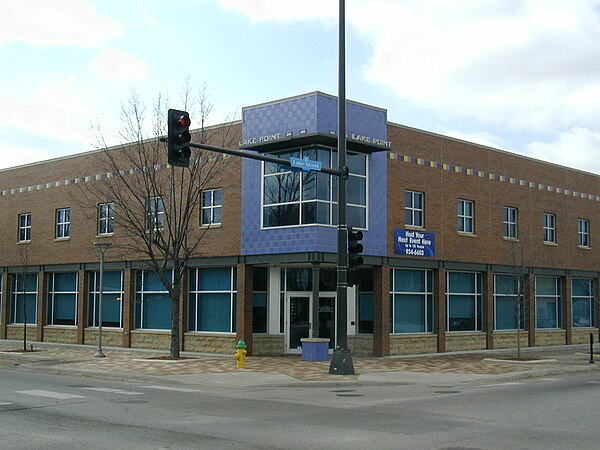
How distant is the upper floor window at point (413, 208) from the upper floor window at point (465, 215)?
248 centimetres

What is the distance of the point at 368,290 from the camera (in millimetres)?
30469

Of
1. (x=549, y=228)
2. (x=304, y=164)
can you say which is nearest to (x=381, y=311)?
(x=304, y=164)

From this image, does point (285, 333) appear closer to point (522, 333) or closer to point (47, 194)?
point (522, 333)

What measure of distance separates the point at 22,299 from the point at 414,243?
830 inches

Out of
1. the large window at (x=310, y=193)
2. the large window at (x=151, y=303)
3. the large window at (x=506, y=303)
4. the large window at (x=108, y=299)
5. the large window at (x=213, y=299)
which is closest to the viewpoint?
the large window at (x=310, y=193)

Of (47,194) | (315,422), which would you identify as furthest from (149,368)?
(47,194)

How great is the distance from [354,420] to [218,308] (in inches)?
696

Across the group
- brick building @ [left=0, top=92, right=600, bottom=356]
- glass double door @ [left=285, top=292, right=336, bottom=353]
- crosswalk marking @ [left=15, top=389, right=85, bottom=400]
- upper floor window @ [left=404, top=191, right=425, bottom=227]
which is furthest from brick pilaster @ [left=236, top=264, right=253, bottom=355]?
crosswalk marking @ [left=15, top=389, right=85, bottom=400]

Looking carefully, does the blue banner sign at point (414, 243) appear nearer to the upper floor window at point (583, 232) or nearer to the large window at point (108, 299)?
the upper floor window at point (583, 232)

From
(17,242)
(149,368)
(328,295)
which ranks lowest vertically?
(149,368)

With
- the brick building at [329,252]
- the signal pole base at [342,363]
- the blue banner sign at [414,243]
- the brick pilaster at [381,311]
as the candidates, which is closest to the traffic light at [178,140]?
the signal pole base at [342,363]

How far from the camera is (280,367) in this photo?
2478cm

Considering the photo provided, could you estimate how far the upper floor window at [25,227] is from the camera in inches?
1572

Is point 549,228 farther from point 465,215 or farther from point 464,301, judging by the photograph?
point 464,301
